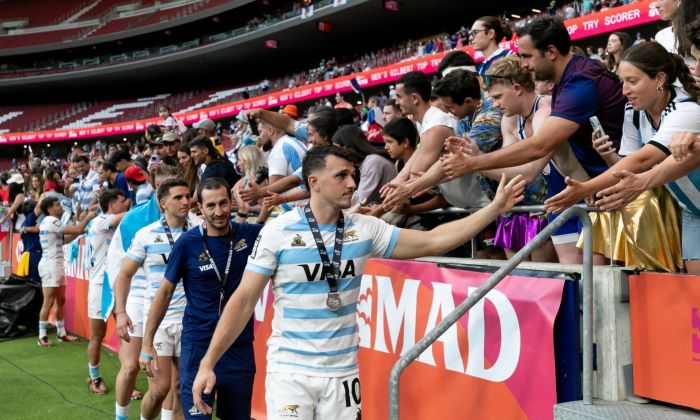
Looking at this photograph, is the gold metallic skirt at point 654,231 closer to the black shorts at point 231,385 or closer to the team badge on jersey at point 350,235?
the team badge on jersey at point 350,235

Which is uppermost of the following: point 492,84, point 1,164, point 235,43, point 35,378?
point 235,43

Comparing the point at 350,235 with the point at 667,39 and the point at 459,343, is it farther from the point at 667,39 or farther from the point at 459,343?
the point at 667,39

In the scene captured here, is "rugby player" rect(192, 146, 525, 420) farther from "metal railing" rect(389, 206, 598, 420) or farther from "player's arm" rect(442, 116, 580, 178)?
"metal railing" rect(389, 206, 598, 420)

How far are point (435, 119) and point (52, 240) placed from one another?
7395 mm

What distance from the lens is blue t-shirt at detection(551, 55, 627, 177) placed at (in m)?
3.19

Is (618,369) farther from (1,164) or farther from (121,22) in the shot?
(1,164)

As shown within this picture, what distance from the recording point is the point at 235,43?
35938 millimetres

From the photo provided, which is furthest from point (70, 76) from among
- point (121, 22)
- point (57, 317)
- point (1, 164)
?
point (57, 317)

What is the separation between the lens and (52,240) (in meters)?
9.98

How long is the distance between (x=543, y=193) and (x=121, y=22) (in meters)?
46.2

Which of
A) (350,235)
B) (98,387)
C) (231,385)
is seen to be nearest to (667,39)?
(350,235)

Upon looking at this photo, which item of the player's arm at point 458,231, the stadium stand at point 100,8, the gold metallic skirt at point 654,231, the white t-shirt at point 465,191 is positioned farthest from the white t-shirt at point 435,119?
the stadium stand at point 100,8

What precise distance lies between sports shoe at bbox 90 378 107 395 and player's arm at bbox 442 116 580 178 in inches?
201

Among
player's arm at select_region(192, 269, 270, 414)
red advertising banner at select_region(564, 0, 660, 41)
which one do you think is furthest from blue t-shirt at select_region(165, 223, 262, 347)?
red advertising banner at select_region(564, 0, 660, 41)
